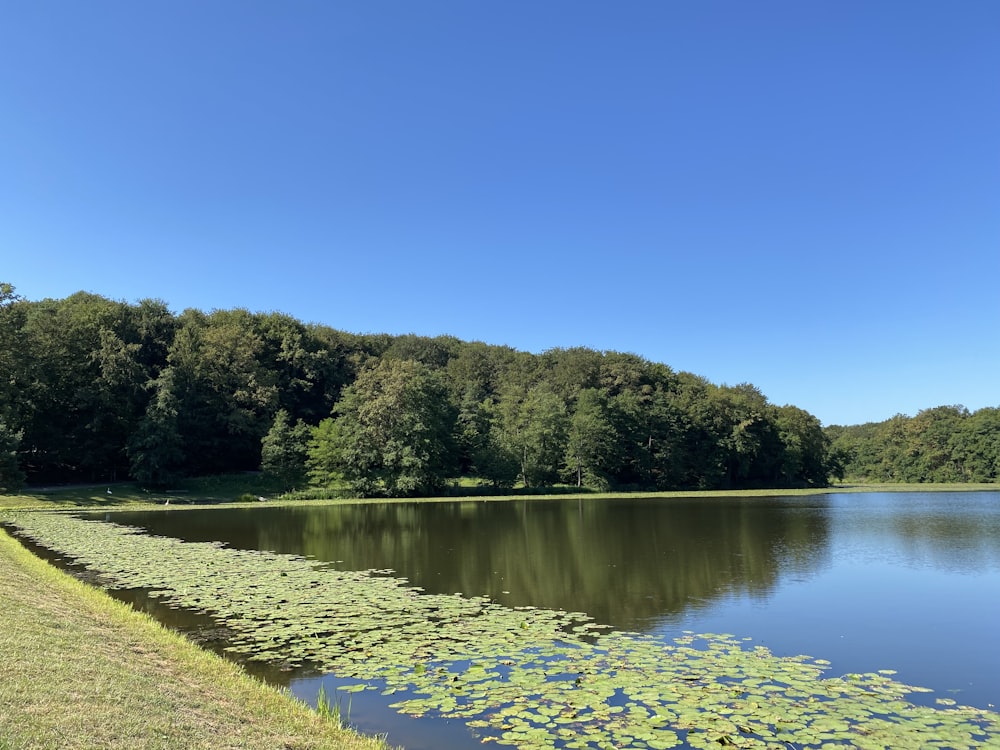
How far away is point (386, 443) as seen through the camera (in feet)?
198

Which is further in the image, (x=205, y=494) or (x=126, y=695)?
(x=205, y=494)

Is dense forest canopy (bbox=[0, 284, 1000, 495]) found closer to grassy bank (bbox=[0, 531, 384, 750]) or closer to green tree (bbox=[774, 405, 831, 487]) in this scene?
green tree (bbox=[774, 405, 831, 487])

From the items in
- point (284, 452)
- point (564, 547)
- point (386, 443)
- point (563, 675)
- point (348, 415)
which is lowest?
point (564, 547)

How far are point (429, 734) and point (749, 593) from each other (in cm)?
1130

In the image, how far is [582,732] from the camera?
7.39 metres

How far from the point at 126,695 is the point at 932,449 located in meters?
118

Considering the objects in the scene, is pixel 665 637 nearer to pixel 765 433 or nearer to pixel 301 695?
pixel 301 695

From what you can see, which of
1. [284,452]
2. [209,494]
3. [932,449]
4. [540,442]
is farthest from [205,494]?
[932,449]

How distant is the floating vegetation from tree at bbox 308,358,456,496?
4272 cm

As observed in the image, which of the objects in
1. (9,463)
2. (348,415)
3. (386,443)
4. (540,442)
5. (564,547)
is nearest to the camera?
(564,547)

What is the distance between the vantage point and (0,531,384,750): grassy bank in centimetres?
543

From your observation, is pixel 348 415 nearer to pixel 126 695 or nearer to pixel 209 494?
pixel 209 494

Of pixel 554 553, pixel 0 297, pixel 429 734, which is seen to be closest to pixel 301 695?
pixel 429 734

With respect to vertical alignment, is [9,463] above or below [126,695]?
above
